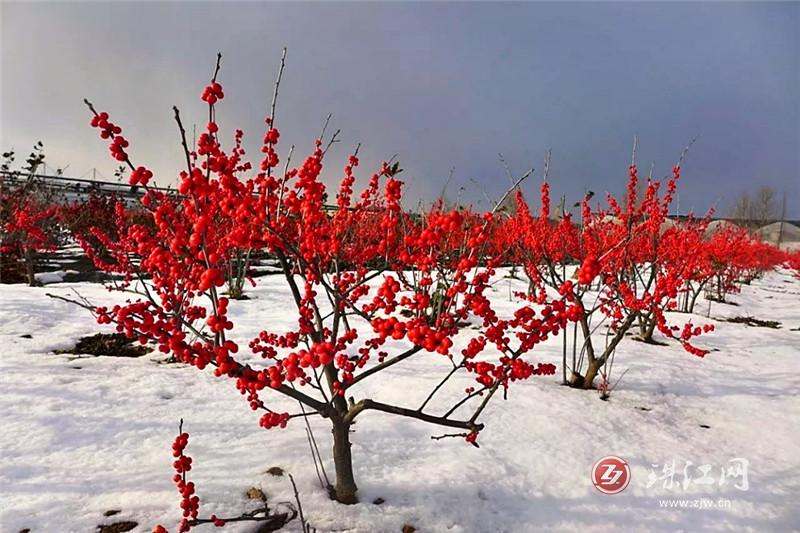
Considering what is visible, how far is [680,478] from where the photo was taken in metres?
2.88

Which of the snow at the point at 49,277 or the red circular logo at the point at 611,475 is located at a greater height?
the snow at the point at 49,277

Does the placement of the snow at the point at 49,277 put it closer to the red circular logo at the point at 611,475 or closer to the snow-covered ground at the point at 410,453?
the snow-covered ground at the point at 410,453

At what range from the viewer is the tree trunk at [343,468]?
2.35 meters

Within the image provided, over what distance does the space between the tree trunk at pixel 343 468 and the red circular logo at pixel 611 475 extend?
164 cm

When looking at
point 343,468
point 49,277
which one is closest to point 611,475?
point 343,468

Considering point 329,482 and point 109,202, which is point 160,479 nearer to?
point 329,482

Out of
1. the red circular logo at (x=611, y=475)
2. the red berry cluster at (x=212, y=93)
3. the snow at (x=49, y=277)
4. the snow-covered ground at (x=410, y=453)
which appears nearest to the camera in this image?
the red berry cluster at (x=212, y=93)

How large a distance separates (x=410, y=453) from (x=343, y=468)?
0.72 m

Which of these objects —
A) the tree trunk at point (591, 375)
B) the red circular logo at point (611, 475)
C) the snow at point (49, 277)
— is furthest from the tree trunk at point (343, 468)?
the snow at point (49, 277)

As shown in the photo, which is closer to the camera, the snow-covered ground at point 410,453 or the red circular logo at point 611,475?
the snow-covered ground at point 410,453

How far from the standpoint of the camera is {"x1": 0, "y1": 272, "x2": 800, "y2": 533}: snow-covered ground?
231 centimetres

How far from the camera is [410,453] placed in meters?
2.96

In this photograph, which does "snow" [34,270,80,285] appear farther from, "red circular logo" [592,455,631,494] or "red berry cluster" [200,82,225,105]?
"red circular logo" [592,455,631,494]

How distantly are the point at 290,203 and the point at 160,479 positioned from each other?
1.83 meters
